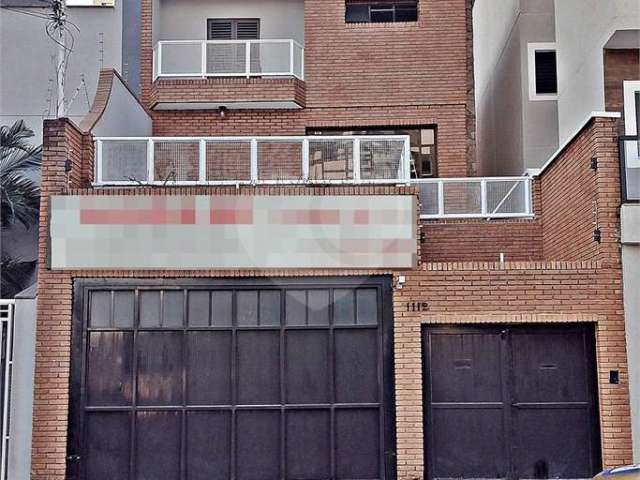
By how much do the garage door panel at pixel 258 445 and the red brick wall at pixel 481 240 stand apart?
456 cm

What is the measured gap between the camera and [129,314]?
11273 mm

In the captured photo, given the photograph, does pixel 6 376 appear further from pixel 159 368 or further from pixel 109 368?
pixel 159 368

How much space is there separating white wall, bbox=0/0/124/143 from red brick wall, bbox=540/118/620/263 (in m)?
10.5

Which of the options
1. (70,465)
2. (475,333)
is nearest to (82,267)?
(70,465)

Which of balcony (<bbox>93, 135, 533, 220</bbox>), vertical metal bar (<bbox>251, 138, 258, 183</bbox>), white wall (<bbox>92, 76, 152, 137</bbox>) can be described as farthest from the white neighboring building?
white wall (<bbox>92, 76, 152, 137</bbox>)

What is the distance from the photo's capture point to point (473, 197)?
47.7ft

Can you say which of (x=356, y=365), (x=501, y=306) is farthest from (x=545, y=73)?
(x=356, y=365)

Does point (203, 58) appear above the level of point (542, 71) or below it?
above

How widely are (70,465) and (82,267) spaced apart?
2677 millimetres

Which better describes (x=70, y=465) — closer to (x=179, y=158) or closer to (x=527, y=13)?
(x=179, y=158)

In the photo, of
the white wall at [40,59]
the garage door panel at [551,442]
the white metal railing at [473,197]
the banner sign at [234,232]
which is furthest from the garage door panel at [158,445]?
the white wall at [40,59]

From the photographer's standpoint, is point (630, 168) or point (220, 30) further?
point (220, 30)

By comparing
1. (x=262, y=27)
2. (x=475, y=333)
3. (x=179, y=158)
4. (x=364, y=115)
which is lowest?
(x=475, y=333)

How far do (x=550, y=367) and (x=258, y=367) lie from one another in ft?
13.3
